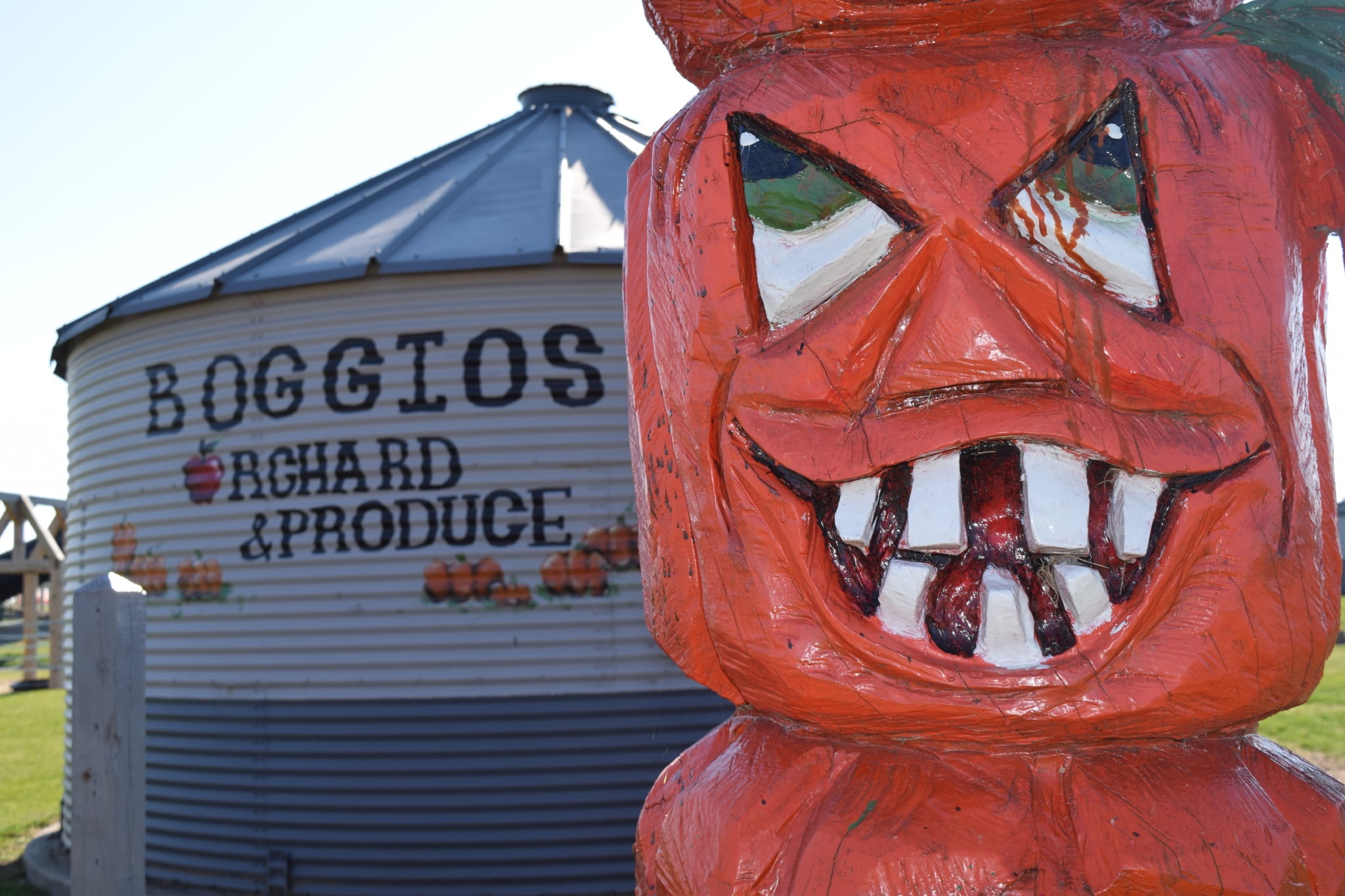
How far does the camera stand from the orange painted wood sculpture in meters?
1.24

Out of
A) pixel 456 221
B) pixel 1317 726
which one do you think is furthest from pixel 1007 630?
pixel 1317 726

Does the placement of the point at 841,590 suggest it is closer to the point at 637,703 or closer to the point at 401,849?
the point at 637,703

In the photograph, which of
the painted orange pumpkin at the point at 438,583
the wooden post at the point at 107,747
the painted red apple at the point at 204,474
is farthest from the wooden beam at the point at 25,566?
the wooden post at the point at 107,747

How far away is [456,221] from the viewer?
19.5ft

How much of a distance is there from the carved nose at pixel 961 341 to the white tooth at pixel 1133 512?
15cm

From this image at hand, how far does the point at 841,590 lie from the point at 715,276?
0.42 m

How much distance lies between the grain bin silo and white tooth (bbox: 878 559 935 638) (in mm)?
4127

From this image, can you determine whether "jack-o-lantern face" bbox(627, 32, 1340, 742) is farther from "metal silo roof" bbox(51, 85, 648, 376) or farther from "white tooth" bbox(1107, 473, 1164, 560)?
"metal silo roof" bbox(51, 85, 648, 376)

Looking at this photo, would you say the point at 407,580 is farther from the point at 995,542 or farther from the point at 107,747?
the point at 995,542

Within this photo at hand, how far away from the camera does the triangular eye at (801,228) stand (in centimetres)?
137

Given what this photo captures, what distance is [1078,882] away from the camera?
1.21 meters

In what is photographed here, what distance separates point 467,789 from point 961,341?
455cm

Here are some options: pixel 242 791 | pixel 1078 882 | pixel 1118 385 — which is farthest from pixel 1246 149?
pixel 242 791

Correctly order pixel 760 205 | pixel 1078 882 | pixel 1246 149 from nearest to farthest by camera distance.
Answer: pixel 1078 882 → pixel 1246 149 → pixel 760 205
